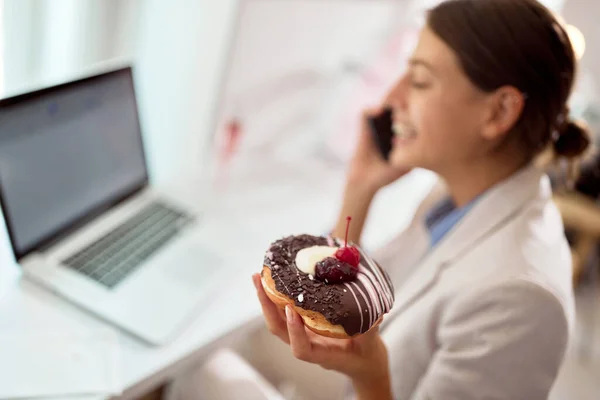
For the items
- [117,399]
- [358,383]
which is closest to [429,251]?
[358,383]

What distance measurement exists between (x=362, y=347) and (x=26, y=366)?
0.48 metres

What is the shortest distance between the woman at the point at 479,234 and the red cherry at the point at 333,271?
0.20 feet

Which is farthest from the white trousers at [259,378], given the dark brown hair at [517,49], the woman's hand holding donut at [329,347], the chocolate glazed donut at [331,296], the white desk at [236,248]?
the dark brown hair at [517,49]

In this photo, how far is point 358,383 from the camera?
792 millimetres

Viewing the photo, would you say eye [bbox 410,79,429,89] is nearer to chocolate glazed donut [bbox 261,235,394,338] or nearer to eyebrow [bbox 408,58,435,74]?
eyebrow [bbox 408,58,435,74]

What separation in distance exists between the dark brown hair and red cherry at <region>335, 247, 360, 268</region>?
1.40ft

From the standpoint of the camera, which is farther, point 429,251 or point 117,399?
point 429,251

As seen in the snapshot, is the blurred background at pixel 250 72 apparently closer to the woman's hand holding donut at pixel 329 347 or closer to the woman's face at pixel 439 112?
the woman's face at pixel 439 112

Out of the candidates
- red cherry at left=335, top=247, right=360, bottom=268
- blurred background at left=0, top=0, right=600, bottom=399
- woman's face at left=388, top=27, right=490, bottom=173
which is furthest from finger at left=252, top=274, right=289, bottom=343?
blurred background at left=0, top=0, right=600, bottom=399

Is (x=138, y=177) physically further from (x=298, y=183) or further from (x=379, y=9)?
(x=379, y=9)

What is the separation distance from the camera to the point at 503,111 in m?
0.95

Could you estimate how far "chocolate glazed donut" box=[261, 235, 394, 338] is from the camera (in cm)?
65

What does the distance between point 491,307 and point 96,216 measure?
0.77 meters

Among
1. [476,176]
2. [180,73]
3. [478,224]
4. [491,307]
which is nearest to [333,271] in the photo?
[491,307]
